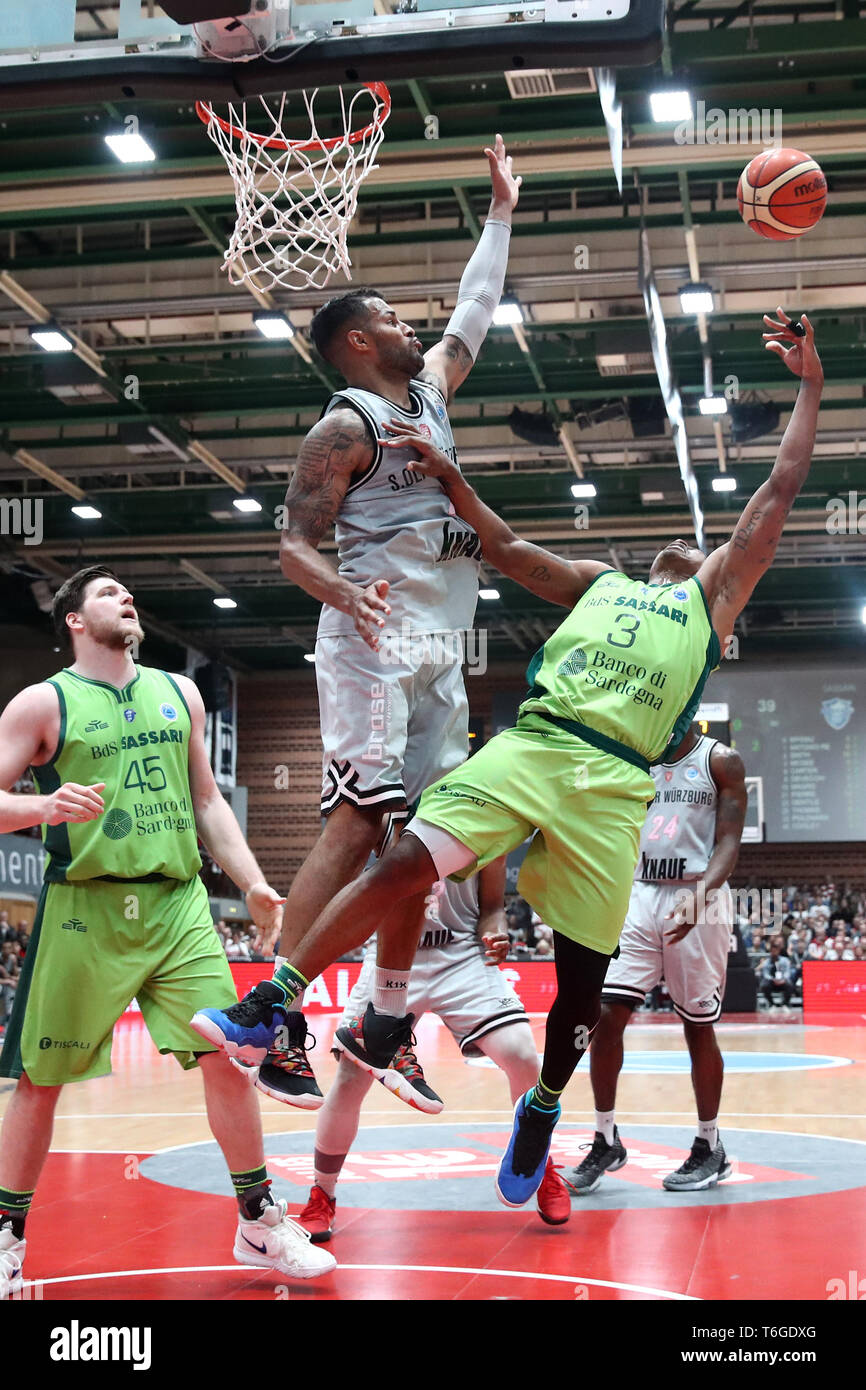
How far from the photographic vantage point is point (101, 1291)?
4.00m

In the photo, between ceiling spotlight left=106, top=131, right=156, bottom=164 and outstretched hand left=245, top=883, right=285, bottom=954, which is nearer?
outstretched hand left=245, top=883, right=285, bottom=954

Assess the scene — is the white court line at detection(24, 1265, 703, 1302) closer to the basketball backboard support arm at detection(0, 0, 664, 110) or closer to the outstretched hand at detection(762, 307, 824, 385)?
the outstretched hand at detection(762, 307, 824, 385)

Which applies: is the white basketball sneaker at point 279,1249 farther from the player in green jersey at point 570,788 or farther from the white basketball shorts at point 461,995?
the white basketball shorts at point 461,995

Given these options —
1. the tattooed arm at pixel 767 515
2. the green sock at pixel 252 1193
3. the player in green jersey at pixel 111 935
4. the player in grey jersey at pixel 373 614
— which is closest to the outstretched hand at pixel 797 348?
the tattooed arm at pixel 767 515

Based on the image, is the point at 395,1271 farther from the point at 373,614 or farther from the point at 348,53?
the point at 348,53

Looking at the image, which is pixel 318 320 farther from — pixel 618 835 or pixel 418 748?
pixel 618 835

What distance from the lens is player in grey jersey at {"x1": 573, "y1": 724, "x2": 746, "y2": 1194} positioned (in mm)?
6051

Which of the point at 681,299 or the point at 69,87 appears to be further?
the point at 681,299

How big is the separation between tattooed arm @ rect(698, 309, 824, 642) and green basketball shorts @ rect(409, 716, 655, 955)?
29.1 inches

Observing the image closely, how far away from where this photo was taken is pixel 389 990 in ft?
14.2

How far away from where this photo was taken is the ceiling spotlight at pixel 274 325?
15.1m

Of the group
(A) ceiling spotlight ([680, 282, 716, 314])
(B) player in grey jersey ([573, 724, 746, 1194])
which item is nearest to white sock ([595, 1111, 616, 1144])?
(B) player in grey jersey ([573, 724, 746, 1194])

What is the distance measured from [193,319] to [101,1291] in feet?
45.7

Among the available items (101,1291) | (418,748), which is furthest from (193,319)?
(101,1291)
